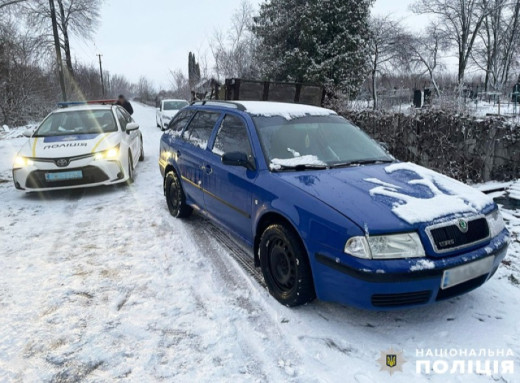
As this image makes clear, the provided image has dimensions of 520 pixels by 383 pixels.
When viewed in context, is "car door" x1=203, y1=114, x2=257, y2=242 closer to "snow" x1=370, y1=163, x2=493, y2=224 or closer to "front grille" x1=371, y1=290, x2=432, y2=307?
"snow" x1=370, y1=163, x2=493, y2=224

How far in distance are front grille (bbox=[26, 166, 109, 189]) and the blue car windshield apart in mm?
3706

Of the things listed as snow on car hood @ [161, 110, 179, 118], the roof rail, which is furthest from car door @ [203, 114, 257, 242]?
snow on car hood @ [161, 110, 179, 118]

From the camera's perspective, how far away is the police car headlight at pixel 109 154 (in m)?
6.08

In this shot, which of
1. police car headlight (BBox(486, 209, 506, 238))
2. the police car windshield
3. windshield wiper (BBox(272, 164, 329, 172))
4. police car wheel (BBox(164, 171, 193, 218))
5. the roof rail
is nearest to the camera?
police car headlight (BBox(486, 209, 506, 238))

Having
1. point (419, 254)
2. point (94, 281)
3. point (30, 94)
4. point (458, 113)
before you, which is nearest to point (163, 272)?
point (94, 281)

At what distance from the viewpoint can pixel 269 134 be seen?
344 centimetres

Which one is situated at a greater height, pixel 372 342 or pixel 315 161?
pixel 315 161

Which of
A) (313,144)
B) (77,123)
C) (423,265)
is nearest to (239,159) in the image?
(313,144)

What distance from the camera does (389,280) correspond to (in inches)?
88.5

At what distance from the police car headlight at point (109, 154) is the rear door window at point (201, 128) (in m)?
2.03

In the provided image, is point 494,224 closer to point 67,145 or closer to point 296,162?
point 296,162

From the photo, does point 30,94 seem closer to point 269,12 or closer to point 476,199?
point 269,12

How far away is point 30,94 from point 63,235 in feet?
67.1

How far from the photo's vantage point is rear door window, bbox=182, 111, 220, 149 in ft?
13.9
